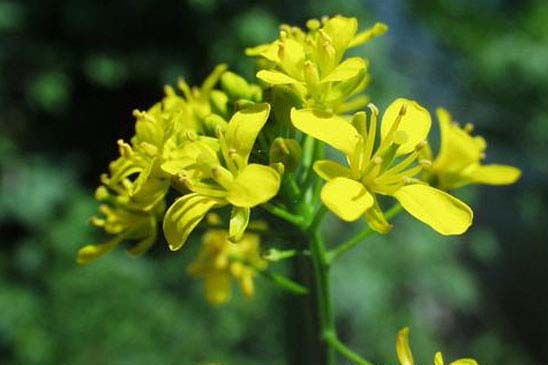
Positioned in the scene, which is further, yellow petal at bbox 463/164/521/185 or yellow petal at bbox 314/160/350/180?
yellow petal at bbox 463/164/521/185

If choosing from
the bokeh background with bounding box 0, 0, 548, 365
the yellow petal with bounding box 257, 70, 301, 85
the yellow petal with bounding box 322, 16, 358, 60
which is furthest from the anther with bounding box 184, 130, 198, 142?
the bokeh background with bounding box 0, 0, 548, 365

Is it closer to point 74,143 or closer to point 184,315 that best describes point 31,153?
point 74,143

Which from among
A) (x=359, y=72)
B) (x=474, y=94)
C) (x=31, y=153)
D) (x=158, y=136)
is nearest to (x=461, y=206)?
(x=359, y=72)

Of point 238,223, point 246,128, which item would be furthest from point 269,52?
point 238,223

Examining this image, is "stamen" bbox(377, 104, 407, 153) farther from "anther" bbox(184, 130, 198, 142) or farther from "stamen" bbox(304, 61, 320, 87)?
"anther" bbox(184, 130, 198, 142)

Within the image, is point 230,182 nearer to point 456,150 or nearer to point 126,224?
point 126,224
